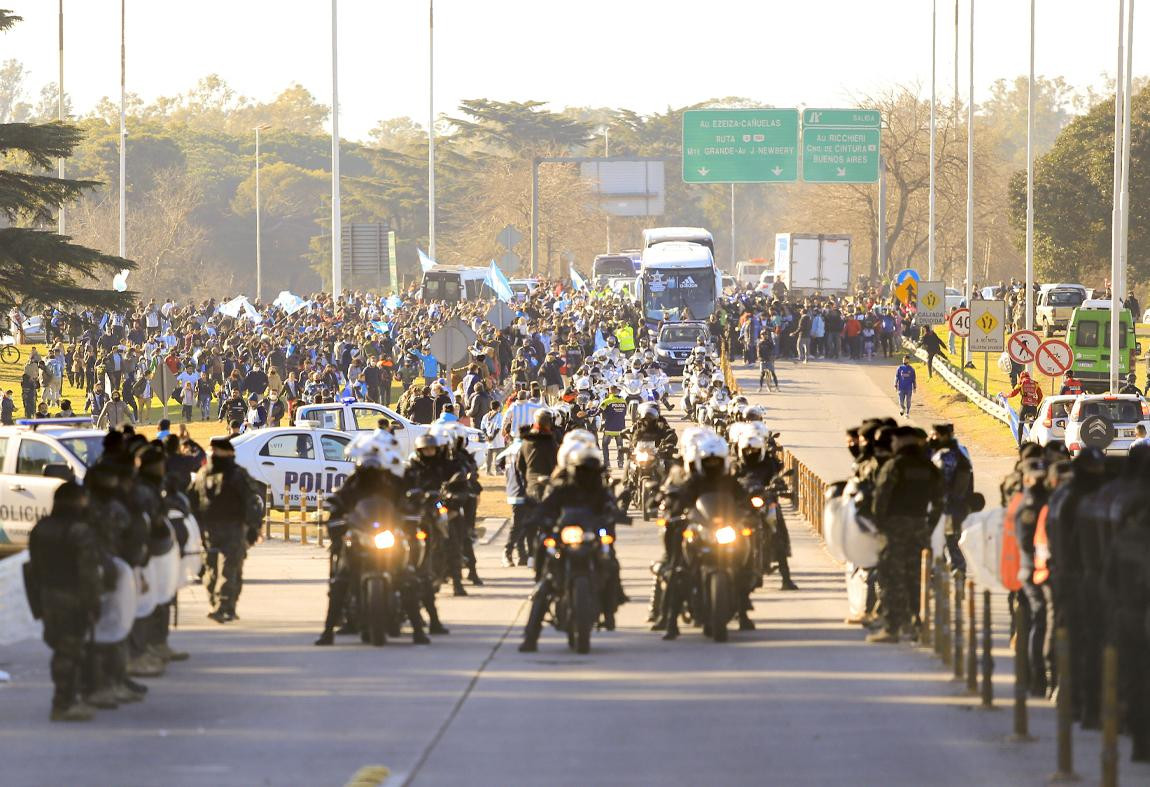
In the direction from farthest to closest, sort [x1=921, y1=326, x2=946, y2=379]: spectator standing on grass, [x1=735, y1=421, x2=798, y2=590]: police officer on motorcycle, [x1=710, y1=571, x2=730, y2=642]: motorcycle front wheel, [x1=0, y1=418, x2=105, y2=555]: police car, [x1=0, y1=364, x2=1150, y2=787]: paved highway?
1. [x1=921, y1=326, x2=946, y2=379]: spectator standing on grass
2. [x1=0, y1=418, x2=105, y2=555]: police car
3. [x1=735, y1=421, x2=798, y2=590]: police officer on motorcycle
4. [x1=710, y1=571, x2=730, y2=642]: motorcycle front wheel
5. [x1=0, y1=364, x2=1150, y2=787]: paved highway

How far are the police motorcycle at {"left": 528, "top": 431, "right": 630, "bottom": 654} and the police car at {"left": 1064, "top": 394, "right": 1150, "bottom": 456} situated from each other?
19.1 metres

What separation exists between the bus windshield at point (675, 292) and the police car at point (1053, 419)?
33.3 metres

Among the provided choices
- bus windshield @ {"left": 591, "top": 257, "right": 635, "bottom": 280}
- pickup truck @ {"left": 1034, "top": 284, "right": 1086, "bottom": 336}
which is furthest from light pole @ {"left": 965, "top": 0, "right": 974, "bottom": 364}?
bus windshield @ {"left": 591, "top": 257, "right": 635, "bottom": 280}

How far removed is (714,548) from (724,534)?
13cm

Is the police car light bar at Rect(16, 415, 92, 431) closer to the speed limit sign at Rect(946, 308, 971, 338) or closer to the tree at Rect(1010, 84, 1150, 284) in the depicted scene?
the speed limit sign at Rect(946, 308, 971, 338)

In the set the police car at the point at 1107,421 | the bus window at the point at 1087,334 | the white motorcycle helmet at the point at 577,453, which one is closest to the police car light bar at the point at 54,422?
the white motorcycle helmet at the point at 577,453

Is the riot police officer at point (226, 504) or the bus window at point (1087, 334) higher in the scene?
the bus window at point (1087, 334)

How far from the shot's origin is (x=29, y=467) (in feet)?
72.5

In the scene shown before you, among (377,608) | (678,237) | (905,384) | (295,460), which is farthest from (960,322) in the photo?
(377,608)

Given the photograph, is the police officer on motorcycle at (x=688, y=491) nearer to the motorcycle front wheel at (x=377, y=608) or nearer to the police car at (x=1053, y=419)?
the motorcycle front wheel at (x=377, y=608)

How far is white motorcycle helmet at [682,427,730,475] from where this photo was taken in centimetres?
1584

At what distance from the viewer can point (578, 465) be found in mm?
15352

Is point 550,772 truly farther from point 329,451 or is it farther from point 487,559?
point 329,451

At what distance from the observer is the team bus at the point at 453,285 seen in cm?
7800
